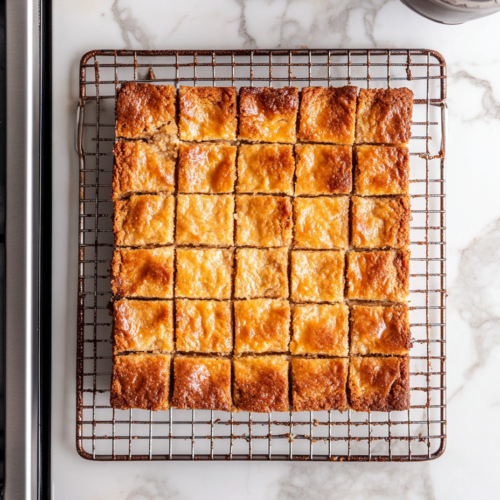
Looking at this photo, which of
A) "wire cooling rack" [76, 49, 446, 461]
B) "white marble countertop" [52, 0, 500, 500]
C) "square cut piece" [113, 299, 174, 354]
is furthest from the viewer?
"white marble countertop" [52, 0, 500, 500]

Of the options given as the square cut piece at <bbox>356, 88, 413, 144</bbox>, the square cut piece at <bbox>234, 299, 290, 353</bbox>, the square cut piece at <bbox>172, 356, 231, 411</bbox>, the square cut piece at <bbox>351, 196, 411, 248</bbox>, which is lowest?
the square cut piece at <bbox>172, 356, 231, 411</bbox>

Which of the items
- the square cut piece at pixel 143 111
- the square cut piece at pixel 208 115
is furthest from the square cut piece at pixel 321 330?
the square cut piece at pixel 143 111

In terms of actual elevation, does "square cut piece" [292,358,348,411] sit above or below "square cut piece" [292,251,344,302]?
below

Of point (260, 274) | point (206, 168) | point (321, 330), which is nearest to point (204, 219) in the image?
point (206, 168)

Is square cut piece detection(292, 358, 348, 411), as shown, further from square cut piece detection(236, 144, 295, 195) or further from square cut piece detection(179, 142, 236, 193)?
square cut piece detection(179, 142, 236, 193)

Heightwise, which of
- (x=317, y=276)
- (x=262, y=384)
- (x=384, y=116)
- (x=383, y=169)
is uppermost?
(x=384, y=116)

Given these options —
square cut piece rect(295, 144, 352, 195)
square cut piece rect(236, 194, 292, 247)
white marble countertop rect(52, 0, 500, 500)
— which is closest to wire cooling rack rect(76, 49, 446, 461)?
white marble countertop rect(52, 0, 500, 500)

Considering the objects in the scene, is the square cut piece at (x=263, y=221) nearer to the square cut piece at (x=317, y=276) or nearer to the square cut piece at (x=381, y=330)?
the square cut piece at (x=317, y=276)

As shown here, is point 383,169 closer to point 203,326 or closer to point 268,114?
point 268,114
